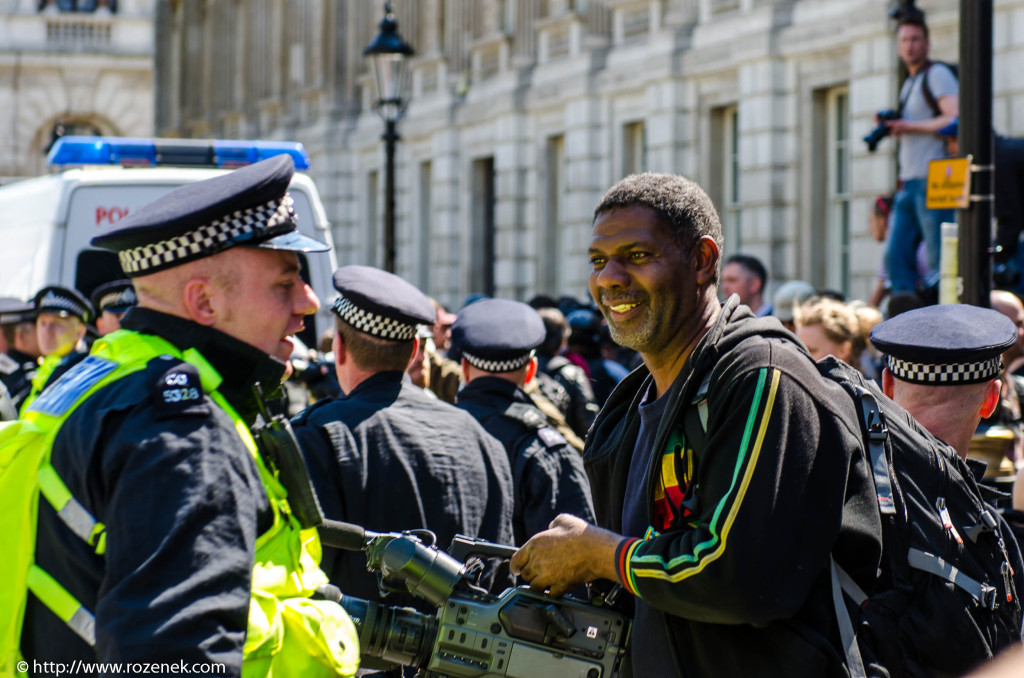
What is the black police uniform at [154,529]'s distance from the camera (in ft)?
7.36

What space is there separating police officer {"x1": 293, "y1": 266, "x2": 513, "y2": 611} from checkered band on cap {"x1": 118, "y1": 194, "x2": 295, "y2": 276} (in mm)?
1542

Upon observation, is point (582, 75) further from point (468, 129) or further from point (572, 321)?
point (572, 321)

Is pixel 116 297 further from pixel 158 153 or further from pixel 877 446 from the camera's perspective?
pixel 877 446

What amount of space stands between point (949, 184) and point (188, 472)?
5053 millimetres

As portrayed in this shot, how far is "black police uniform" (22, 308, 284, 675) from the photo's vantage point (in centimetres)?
224

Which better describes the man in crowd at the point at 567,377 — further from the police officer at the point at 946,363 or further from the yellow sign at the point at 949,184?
the police officer at the point at 946,363

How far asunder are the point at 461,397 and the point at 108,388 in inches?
121

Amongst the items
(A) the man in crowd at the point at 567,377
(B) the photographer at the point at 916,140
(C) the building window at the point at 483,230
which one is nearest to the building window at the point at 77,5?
(C) the building window at the point at 483,230

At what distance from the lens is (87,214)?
379 inches

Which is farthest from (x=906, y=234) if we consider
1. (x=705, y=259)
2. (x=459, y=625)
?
(x=459, y=625)

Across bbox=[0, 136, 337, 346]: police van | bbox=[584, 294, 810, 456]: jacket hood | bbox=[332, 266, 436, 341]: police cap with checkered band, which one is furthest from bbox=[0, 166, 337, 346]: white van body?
bbox=[584, 294, 810, 456]: jacket hood

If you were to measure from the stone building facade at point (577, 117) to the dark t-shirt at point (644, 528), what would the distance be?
923cm

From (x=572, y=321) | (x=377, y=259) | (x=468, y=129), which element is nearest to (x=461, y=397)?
(x=572, y=321)

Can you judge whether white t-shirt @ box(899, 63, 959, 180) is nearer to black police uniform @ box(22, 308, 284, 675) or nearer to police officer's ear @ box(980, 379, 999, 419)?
police officer's ear @ box(980, 379, 999, 419)
